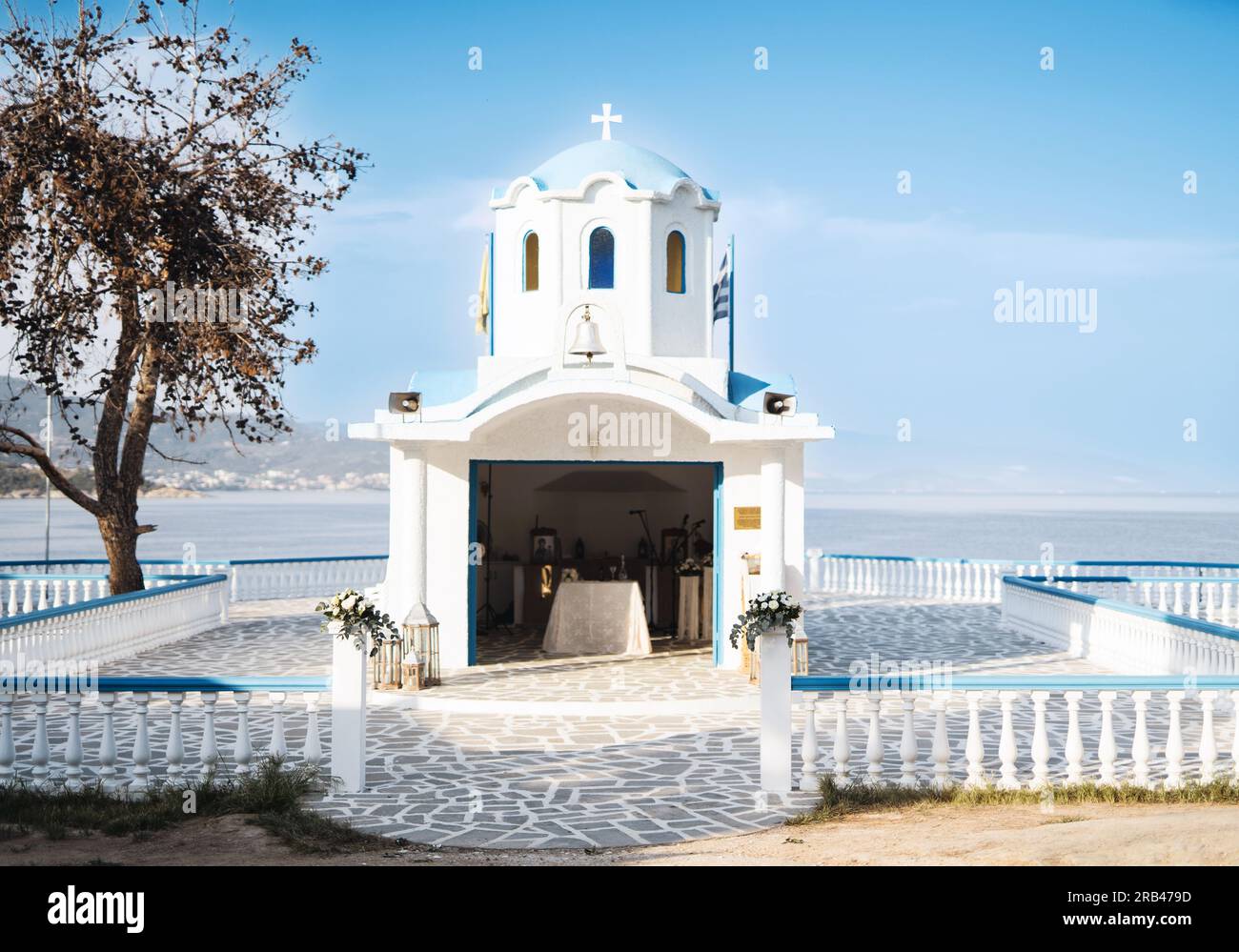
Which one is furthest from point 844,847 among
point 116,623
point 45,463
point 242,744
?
point 45,463

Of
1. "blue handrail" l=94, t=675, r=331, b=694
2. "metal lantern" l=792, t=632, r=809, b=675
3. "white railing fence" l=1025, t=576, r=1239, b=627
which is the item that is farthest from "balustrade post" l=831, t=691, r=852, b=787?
"white railing fence" l=1025, t=576, r=1239, b=627

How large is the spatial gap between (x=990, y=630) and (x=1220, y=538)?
2791 inches

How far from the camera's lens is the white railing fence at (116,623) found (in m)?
12.1

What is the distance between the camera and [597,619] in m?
14.7

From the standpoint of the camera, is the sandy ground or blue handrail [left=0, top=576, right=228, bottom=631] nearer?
the sandy ground

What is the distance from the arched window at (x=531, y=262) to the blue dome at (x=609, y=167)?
66cm

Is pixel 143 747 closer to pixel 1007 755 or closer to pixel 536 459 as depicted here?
pixel 1007 755

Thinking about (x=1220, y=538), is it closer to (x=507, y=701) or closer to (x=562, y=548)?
(x=562, y=548)

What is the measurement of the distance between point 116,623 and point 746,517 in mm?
7514

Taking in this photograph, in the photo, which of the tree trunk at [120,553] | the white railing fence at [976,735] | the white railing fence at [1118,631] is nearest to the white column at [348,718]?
the white railing fence at [976,735]

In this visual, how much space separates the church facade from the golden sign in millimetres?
25

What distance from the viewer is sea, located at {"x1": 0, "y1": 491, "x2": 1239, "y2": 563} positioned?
67.7 meters

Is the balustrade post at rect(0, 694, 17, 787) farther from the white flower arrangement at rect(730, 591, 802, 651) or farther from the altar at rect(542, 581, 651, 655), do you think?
the altar at rect(542, 581, 651, 655)

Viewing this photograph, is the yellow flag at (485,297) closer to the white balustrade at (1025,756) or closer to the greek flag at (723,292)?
the greek flag at (723,292)
